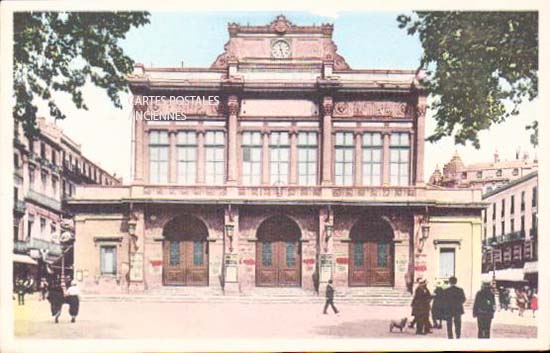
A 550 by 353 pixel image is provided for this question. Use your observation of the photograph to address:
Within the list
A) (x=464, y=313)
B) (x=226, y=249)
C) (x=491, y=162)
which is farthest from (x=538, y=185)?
(x=226, y=249)

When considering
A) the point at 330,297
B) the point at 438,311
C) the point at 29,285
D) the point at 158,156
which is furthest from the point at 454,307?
the point at 29,285

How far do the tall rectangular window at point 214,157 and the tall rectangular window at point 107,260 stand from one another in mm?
1137

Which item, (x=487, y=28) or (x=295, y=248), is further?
(x=295, y=248)

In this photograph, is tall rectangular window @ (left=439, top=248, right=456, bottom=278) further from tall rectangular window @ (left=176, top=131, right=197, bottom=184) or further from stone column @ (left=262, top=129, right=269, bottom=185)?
tall rectangular window @ (left=176, top=131, right=197, bottom=184)

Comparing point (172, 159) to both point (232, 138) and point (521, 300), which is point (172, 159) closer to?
point (232, 138)

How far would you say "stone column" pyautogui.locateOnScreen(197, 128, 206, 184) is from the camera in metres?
8.72

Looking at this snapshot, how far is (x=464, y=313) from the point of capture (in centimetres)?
851

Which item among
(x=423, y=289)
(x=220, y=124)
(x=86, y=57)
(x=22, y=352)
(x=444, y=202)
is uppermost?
(x=86, y=57)

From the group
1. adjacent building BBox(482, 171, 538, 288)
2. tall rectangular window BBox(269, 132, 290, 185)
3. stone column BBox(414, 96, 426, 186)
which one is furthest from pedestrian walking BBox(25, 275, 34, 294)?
adjacent building BBox(482, 171, 538, 288)

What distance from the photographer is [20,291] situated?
8414mm

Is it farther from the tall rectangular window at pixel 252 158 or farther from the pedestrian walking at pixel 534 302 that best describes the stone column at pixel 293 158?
the pedestrian walking at pixel 534 302

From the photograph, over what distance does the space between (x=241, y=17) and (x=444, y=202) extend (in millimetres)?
2550

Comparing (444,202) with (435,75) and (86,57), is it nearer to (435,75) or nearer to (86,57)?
(435,75)

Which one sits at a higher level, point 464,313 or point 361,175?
point 361,175
